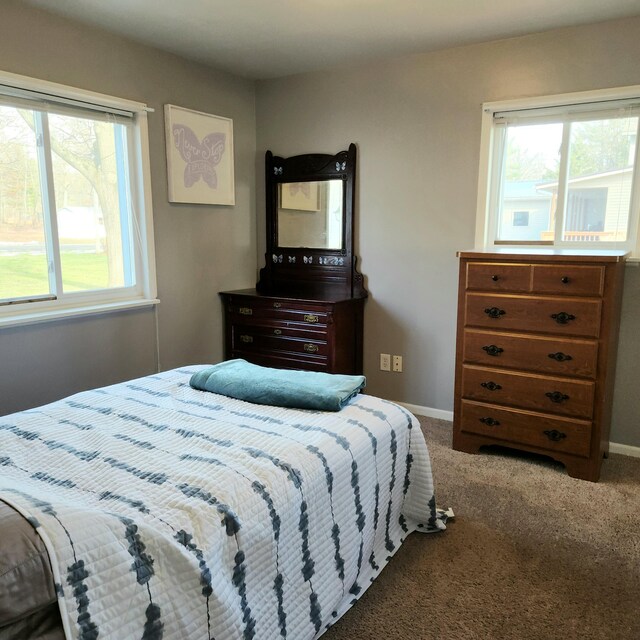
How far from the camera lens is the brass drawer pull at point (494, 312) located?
2740mm

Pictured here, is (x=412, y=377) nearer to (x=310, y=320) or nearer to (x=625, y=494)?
(x=310, y=320)

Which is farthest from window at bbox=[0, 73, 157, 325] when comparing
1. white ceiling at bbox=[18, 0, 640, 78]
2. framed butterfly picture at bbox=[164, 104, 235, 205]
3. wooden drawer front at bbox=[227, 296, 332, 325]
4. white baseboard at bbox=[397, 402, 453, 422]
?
white baseboard at bbox=[397, 402, 453, 422]

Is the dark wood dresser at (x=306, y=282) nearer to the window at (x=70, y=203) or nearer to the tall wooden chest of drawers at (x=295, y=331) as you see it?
the tall wooden chest of drawers at (x=295, y=331)

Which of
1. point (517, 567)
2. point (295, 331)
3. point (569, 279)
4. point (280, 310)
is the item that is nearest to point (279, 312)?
point (280, 310)

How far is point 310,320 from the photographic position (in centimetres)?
343

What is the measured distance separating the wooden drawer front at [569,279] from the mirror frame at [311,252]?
1.29 meters

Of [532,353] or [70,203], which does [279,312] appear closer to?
[70,203]

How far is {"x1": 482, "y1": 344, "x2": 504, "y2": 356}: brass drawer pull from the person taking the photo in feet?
9.13

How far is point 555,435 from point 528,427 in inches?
5.2

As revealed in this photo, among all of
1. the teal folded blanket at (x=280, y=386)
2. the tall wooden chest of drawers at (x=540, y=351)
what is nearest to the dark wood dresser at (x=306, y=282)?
the tall wooden chest of drawers at (x=540, y=351)

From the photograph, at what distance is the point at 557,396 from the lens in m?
2.66

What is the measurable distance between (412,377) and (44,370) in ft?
7.23

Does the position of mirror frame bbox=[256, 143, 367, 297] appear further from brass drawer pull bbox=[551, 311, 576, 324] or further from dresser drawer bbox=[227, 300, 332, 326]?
brass drawer pull bbox=[551, 311, 576, 324]

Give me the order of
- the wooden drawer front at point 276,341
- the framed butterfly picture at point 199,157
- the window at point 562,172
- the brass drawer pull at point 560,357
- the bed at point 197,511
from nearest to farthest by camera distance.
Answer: the bed at point 197,511 → the brass drawer pull at point 560,357 → the window at point 562,172 → the framed butterfly picture at point 199,157 → the wooden drawer front at point 276,341
